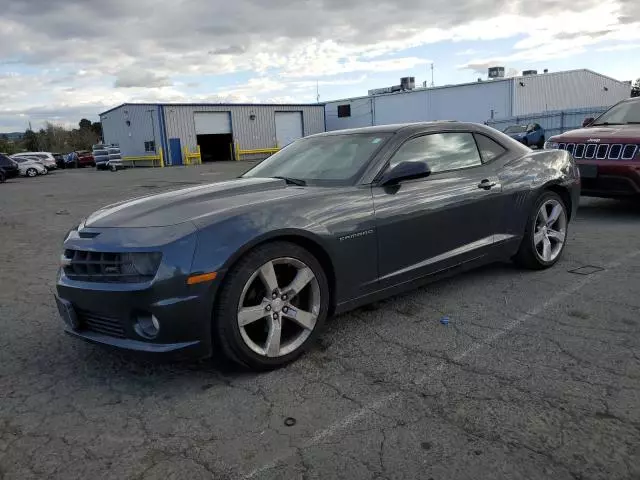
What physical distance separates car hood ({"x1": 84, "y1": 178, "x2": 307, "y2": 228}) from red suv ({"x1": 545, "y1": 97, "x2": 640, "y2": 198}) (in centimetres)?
516

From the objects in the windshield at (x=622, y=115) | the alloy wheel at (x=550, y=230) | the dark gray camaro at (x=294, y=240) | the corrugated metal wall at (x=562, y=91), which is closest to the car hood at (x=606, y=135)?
the windshield at (x=622, y=115)

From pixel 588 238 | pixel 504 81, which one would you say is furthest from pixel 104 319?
pixel 504 81

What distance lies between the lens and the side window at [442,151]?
13.1ft

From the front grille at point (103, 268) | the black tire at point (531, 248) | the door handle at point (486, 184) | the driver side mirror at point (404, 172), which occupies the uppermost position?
the driver side mirror at point (404, 172)

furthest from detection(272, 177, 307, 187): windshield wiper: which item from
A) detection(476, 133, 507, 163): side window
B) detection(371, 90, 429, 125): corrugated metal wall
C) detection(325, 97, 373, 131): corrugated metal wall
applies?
detection(325, 97, 373, 131): corrugated metal wall

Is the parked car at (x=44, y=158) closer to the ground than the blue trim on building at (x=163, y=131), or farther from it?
closer to the ground

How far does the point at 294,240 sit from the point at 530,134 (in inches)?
963

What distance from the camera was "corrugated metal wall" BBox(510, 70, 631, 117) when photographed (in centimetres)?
3738

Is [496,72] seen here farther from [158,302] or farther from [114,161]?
[158,302]

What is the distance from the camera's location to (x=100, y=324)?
9.90ft

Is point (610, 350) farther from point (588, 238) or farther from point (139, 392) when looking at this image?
point (588, 238)

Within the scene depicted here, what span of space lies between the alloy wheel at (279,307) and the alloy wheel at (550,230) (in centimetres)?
258

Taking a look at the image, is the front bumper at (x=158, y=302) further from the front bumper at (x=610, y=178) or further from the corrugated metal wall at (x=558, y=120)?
the corrugated metal wall at (x=558, y=120)

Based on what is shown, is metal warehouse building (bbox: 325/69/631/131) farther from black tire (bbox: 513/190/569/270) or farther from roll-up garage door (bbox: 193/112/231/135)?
black tire (bbox: 513/190/569/270)
